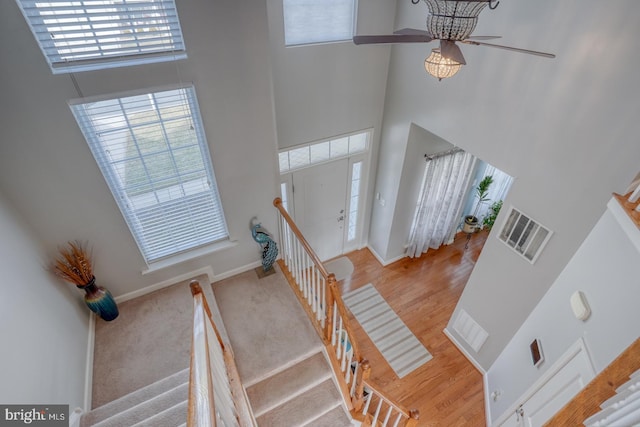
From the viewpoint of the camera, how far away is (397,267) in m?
6.04

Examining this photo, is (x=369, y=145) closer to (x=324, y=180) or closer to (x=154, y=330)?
(x=324, y=180)

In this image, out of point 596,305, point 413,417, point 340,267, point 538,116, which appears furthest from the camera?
point 340,267

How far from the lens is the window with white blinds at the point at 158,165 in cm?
274

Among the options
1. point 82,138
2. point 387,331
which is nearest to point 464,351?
point 387,331

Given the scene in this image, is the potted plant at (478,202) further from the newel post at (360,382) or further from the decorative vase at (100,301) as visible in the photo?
the decorative vase at (100,301)

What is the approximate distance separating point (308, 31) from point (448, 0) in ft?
7.68

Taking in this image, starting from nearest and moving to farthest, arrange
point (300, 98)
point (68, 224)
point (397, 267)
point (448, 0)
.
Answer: point (448, 0), point (68, 224), point (300, 98), point (397, 267)

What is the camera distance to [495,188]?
6.41m

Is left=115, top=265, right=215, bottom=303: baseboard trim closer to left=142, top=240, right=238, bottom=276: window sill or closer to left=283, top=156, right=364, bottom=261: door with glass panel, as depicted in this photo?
left=142, top=240, right=238, bottom=276: window sill

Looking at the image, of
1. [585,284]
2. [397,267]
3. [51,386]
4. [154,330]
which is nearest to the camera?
[51,386]

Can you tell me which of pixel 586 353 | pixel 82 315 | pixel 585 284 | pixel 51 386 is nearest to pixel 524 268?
pixel 585 284

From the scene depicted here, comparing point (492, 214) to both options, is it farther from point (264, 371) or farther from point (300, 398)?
point (264, 371)

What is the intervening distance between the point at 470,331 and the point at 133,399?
13.1 feet

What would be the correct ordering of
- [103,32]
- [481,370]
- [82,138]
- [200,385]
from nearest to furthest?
[200,385] < [103,32] < [82,138] < [481,370]
